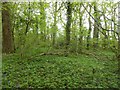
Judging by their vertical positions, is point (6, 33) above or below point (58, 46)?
above

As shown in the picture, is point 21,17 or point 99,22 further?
point 21,17

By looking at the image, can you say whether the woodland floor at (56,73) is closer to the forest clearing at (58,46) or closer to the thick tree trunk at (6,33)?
the forest clearing at (58,46)

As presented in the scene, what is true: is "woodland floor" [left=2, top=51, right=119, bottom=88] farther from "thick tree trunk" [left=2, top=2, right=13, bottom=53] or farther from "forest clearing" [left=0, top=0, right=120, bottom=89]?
"thick tree trunk" [left=2, top=2, right=13, bottom=53]

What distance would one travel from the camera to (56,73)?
15.0 ft

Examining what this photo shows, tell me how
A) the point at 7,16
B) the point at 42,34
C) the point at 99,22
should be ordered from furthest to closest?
the point at 7,16
the point at 42,34
the point at 99,22

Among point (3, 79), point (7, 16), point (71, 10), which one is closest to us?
point (3, 79)

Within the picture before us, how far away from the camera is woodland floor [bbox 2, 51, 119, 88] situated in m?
4.10

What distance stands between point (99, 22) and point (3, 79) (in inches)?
109

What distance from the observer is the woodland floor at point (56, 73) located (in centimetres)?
410

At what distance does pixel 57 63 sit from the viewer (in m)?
5.23

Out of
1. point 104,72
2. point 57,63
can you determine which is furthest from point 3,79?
point 104,72

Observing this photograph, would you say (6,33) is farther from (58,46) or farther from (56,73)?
(56,73)

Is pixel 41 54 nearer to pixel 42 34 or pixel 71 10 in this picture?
pixel 42 34

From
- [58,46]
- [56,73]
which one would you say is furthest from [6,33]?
[56,73]
